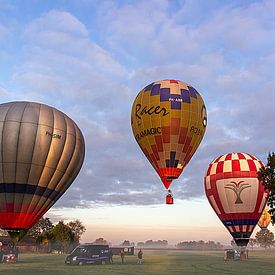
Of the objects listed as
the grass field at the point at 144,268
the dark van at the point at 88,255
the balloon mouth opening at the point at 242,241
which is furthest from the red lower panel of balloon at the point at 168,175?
the dark van at the point at 88,255

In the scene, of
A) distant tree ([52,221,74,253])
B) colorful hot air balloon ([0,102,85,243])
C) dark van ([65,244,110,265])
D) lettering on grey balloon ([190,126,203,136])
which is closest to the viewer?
colorful hot air balloon ([0,102,85,243])

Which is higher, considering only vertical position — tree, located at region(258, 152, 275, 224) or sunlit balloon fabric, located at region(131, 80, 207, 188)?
sunlit balloon fabric, located at region(131, 80, 207, 188)

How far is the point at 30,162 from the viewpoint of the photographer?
32.9 m

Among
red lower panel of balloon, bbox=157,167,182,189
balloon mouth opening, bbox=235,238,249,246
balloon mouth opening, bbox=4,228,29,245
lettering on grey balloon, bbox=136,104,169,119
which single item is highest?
lettering on grey balloon, bbox=136,104,169,119

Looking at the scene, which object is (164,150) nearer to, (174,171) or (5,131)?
(174,171)

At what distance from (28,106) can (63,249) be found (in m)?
69.5

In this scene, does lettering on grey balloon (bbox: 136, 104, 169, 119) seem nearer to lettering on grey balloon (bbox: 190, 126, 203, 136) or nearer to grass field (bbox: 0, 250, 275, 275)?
lettering on grey balloon (bbox: 190, 126, 203, 136)

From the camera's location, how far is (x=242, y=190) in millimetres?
45844

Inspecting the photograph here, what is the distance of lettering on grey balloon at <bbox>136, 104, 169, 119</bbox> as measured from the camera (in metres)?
38.3

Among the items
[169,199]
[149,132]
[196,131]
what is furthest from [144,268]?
[196,131]

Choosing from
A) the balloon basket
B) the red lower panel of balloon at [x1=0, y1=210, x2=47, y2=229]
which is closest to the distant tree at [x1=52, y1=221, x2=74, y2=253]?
the balloon basket

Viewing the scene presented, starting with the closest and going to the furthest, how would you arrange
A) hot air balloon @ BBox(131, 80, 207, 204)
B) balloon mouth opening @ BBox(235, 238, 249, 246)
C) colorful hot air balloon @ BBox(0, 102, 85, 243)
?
1. colorful hot air balloon @ BBox(0, 102, 85, 243)
2. hot air balloon @ BBox(131, 80, 207, 204)
3. balloon mouth opening @ BBox(235, 238, 249, 246)

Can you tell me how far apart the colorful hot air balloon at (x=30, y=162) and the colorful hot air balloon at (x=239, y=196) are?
1997 centimetres

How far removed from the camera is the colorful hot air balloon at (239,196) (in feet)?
149
